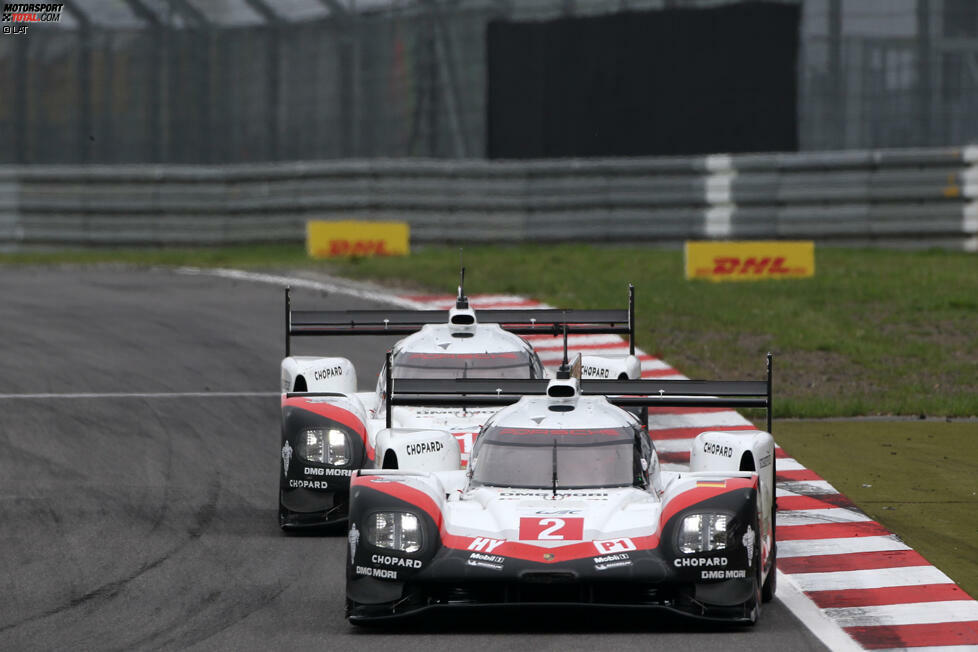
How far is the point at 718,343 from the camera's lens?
21.6 meters

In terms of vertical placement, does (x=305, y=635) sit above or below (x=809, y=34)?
below

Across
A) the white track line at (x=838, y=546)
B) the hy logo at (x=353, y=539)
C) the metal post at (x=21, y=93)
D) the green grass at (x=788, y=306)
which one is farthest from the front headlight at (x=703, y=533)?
the metal post at (x=21, y=93)

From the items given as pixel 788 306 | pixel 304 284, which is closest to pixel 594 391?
pixel 788 306

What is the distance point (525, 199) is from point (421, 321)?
14610 millimetres

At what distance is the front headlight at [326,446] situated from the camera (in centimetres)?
1292

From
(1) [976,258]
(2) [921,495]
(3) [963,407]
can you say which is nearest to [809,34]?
(1) [976,258]

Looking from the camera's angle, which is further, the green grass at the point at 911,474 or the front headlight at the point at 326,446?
the front headlight at the point at 326,446

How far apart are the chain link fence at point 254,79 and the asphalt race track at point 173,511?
21.8 ft

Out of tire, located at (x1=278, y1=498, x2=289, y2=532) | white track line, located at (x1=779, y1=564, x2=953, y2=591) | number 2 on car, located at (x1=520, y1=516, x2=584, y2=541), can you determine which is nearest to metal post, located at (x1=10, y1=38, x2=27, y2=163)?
tire, located at (x1=278, y1=498, x2=289, y2=532)

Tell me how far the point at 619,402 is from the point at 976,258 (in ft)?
58.0

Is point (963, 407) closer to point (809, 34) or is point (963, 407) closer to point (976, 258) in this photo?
point (976, 258)

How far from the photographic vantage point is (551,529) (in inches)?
388

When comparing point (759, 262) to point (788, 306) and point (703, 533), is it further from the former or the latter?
point (703, 533)

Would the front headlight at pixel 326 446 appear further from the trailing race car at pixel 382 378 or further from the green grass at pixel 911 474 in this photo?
the green grass at pixel 911 474
